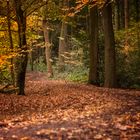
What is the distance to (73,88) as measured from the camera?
1970 centimetres

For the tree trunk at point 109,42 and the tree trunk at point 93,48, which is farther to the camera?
the tree trunk at point 93,48

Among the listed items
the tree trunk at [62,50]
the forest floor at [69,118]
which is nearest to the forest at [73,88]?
the forest floor at [69,118]

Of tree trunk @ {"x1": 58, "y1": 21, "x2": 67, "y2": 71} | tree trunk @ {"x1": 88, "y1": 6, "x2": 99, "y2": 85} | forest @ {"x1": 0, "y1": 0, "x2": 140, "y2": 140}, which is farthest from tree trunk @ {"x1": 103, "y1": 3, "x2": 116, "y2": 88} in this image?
tree trunk @ {"x1": 58, "y1": 21, "x2": 67, "y2": 71}

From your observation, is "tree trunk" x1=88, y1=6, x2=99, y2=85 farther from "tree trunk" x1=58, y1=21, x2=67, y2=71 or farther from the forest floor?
"tree trunk" x1=58, y1=21, x2=67, y2=71

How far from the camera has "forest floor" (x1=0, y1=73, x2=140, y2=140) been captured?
820 cm

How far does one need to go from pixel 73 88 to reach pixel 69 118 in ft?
29.7

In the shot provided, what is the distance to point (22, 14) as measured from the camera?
17469 millimetres

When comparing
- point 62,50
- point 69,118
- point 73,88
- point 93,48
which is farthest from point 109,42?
point 62,50

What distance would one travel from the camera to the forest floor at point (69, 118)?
8.20 metres

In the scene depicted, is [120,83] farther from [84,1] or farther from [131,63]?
[84,1]

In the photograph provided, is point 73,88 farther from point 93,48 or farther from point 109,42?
point 93,48

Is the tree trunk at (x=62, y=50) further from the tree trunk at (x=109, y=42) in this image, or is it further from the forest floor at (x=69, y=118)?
the forest floor at (x=69, y=118)

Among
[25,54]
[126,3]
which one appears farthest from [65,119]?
[126,3]

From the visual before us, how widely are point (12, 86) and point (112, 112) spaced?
808cm
